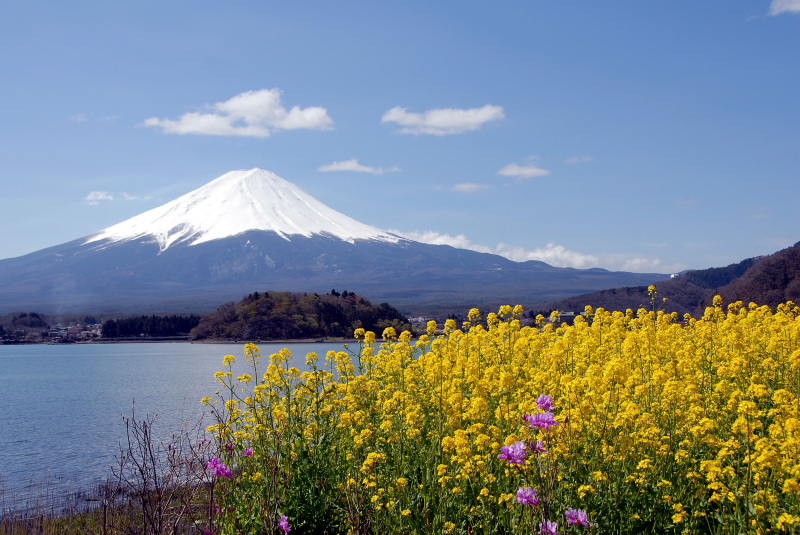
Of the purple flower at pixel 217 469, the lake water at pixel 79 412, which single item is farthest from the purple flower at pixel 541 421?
the lake water at pixel 79 412

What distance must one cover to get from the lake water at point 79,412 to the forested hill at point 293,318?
126ft

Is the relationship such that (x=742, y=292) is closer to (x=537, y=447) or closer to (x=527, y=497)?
(x=527, y=497)

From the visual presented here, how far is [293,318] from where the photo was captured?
97.9 meters

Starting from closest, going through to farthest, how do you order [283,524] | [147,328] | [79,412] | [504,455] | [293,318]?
[504,455]
[283,524]
[79,412]
[293,318]
[147,328]

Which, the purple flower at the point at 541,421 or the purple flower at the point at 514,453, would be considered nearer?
the purple flower at the point at 541,421

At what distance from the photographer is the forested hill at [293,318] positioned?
94.1 meters

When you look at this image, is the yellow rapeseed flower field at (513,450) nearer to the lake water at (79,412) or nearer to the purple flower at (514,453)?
the purple flower at (514,453)

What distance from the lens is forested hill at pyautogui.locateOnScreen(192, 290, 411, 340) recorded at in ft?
309

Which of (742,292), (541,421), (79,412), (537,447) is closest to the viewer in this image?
(537,447)

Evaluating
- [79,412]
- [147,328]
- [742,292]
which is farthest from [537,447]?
[147,328]

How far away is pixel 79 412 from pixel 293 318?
225 ft

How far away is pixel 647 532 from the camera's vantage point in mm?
5379

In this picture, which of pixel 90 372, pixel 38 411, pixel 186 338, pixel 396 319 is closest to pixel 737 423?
pixel 38 411

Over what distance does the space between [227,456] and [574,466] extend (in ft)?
11.0
